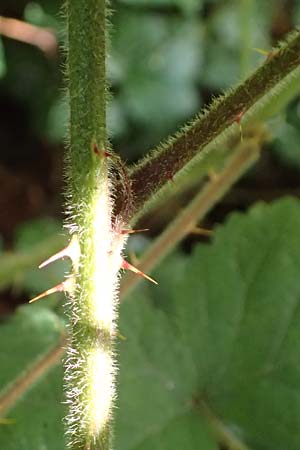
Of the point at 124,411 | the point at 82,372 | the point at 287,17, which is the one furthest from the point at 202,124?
the point at 287,17

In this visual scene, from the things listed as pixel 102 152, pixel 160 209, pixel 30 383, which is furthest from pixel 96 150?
pixel 160 209

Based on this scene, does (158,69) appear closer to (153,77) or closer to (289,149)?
Answer: (153,77)

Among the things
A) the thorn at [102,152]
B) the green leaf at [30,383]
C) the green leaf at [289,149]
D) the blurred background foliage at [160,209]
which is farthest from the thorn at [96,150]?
the green leaf at [289,149]

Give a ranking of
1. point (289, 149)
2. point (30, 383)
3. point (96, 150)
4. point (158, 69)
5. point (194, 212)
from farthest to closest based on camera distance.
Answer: point (158, 69) < point (289, 149) < point (194, 212) < point (30, 383) < point (96, 150)

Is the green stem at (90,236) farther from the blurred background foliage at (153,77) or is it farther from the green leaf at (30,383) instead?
the blurred background foliage at (153,77)

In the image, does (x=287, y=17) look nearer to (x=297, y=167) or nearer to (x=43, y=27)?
(x=297, y=167)
